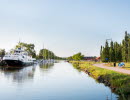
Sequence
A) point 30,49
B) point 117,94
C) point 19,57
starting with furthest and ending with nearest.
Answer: point 30,49 → point 19,57 → point 117,94

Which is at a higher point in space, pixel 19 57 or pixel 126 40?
pixel 126 40

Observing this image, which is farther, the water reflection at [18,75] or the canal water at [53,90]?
the water reflection at [18,75]

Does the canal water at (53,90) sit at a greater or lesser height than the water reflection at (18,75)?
lesser

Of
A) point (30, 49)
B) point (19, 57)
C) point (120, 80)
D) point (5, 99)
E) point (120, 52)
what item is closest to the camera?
point (5, 99)

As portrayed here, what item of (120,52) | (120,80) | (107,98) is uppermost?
(120,52)

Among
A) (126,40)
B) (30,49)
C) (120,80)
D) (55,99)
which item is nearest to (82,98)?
(55,99)

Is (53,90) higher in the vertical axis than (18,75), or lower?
lower

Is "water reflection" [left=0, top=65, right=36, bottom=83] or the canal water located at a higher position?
"water reflection" [left=0, top=65, right=36, bottom=83]

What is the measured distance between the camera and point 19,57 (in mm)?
82375

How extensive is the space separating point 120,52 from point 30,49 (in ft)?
302

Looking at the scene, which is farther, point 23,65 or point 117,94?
point 23,65

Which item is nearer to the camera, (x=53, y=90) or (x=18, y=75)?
(x=53, y=90)

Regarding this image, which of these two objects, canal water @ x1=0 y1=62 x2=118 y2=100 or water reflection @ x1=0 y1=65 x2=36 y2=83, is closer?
canal water @ x1=0 y1=62 x2=118 y2=100

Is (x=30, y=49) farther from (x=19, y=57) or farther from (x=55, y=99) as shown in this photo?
(x=55, y=99)
